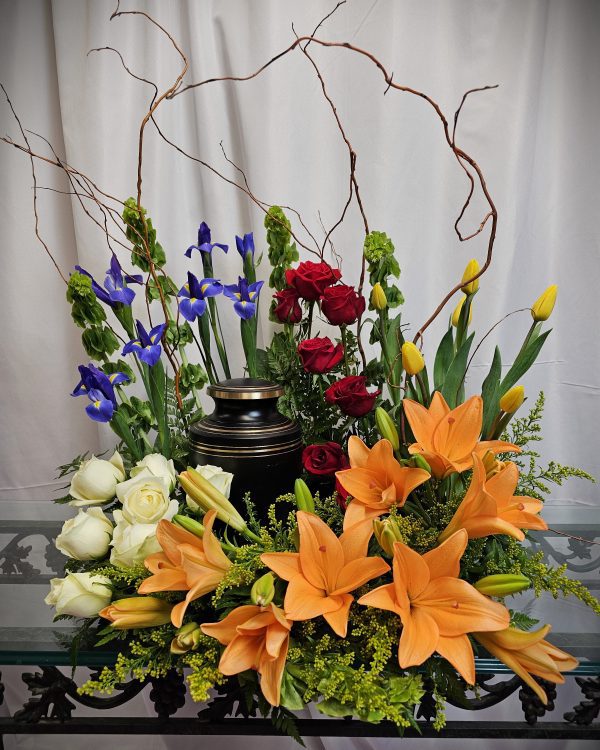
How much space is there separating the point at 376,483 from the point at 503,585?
0.18 meters

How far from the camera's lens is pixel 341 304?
3.18ft

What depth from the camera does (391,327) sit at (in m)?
1.00

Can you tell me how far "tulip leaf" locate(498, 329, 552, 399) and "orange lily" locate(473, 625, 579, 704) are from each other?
0.37m

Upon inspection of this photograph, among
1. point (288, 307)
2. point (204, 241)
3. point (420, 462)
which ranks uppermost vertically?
point (204, 241)

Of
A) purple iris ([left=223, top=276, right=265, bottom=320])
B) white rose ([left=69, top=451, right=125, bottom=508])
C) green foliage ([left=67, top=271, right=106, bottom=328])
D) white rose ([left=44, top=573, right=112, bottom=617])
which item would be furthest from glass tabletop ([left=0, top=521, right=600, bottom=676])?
purple iris ([left=223, top=276, right=265, bottom=320])

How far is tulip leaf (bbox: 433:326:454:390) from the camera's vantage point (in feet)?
3.07

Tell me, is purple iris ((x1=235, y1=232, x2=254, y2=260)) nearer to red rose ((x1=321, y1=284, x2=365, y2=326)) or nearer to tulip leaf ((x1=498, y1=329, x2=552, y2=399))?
red rose ((x1=321, y1=284, x2=365, y2=326))

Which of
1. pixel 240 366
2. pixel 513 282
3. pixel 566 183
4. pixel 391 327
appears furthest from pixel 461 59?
pixel 240 366

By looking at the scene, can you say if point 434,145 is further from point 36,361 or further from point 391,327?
point 36,361

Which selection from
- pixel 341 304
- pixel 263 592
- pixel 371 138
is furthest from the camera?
pixel 371 138

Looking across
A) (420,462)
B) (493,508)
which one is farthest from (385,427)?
(493,508)

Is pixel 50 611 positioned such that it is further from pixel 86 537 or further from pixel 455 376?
pixel 455 376

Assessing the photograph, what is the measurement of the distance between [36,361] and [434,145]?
3.06ft

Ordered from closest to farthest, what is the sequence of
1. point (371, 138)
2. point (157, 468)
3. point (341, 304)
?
1. point (157, 468)
2. point (341, 304)
3. point (371, 138)
